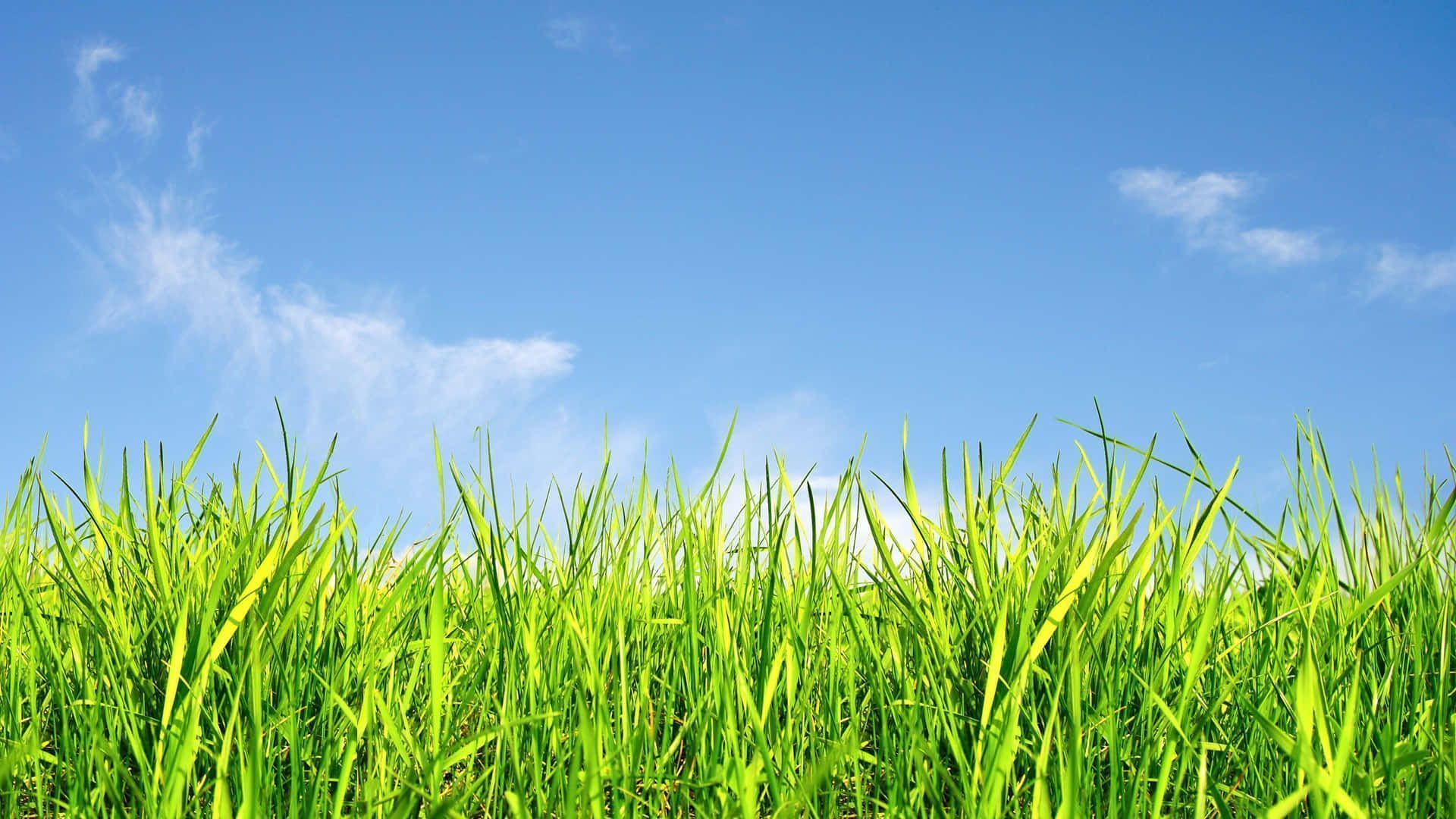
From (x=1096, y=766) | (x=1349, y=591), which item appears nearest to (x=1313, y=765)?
(x=1096, y=766)

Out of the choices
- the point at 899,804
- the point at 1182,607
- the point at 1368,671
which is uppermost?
the point at 1182,607

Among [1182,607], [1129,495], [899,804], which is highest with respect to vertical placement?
[1129,495]

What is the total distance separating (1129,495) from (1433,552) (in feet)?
3.06

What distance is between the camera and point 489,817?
170cm

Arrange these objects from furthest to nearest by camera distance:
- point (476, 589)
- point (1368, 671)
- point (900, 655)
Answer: point (476, 589) → point (1368, 671) → point (900, 655)

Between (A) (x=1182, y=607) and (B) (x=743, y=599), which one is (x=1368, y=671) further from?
(B) (x=743, y=599)

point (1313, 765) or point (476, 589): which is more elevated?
point (476, 589)

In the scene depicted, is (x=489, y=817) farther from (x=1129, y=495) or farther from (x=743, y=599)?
(x=1129, y=495)

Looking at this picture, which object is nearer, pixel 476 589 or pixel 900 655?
pixel 900 655

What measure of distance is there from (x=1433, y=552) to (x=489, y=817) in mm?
2042

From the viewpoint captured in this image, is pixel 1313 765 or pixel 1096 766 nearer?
pixel 1313 765

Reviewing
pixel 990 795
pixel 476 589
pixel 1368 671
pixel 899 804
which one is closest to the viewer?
pixel 990 795

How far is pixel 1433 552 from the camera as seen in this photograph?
2217 mm

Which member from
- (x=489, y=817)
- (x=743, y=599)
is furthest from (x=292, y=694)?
(x=743, y=599)
